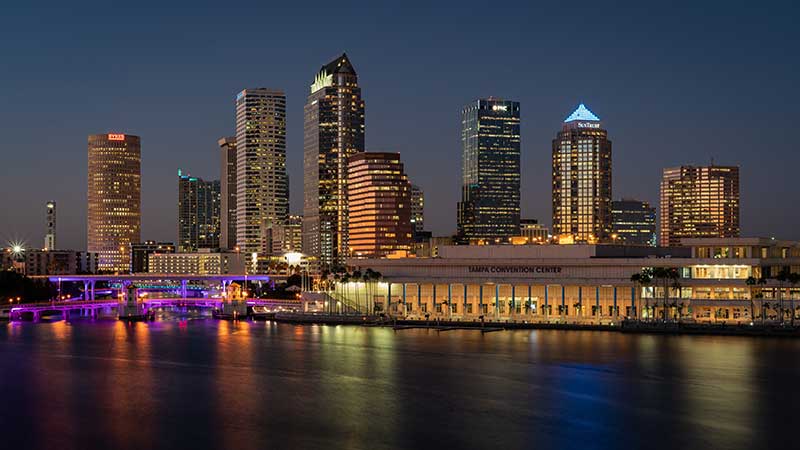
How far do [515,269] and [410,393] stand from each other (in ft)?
220

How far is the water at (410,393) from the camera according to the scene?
193 feet

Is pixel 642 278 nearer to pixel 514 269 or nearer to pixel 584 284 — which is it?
pixel 584 284

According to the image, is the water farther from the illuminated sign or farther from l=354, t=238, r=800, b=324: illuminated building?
the illuminated sign

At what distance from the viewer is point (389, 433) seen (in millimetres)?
59625

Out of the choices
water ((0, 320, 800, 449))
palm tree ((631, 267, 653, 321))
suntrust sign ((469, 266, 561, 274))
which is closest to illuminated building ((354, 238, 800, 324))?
suntrust sign ((469, 266, 561, 274))

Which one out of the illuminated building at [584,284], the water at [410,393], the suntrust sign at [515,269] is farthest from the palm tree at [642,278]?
the water at [410,393]

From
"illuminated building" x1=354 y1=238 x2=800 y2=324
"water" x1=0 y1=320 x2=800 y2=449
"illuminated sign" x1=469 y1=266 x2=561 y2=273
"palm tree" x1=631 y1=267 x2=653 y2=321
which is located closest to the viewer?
"water" x1=0 y1=320 x2=800 y2=449

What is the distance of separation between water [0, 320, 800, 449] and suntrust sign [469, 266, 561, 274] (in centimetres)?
2183

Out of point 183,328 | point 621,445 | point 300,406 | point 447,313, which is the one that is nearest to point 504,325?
point 447,313

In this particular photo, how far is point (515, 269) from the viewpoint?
456 ft

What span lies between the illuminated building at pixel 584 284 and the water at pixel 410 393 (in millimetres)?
15198

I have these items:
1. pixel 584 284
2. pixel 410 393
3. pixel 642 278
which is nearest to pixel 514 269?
pixel 584 284

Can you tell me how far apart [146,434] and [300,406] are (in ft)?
40.9

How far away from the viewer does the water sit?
58906 millimetres
